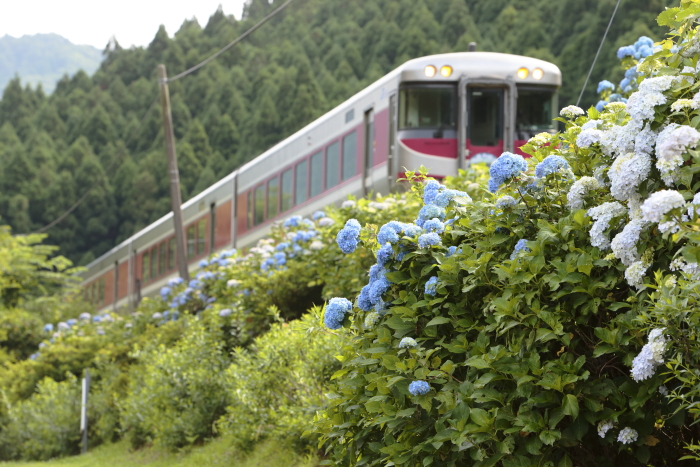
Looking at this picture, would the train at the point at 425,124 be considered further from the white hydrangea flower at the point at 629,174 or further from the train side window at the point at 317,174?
the white hydrangea flower at the point at 629,174

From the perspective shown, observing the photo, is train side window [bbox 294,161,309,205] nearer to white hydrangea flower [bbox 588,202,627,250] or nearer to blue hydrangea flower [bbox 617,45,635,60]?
blue hydrangea flower [bbox 617,45,635,60]

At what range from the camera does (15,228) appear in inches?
2697

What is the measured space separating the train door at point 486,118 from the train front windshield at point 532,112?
25cm

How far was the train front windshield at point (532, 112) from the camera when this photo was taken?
1422 centimetres

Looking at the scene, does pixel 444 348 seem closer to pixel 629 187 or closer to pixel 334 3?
pixel 629 187

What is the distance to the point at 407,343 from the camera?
4.13 meters

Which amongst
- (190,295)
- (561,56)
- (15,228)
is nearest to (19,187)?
(15,228)

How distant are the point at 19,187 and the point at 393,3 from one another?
116 ft

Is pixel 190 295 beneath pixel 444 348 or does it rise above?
beneath

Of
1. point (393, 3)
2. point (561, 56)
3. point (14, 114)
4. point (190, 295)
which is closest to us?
point (190, 295)

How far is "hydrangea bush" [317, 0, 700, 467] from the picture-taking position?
340 cm

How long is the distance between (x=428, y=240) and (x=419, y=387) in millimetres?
740

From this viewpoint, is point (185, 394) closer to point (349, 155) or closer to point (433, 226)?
point (349, 155)

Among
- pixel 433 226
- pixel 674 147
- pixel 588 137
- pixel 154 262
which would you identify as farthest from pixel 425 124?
pixel 154 262
